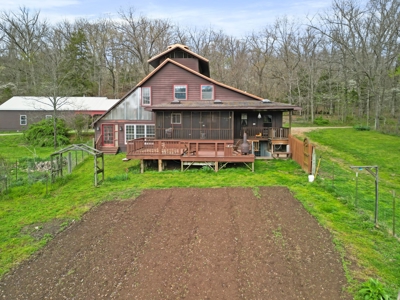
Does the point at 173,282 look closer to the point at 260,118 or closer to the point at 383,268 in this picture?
the point at 383,268

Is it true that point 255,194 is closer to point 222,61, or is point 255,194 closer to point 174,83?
point 174,83

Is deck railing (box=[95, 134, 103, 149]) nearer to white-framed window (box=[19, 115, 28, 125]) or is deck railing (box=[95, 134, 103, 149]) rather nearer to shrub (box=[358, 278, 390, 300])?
white-framed window (box=[19, 115, 28, 125])

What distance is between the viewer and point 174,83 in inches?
731

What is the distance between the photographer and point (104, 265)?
18.1 feet

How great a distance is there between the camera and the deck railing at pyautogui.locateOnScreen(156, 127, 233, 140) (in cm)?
1653

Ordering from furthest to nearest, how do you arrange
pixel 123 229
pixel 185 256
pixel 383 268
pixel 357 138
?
pixel 357 138
pixel 123 229
pixel 185 256
pixel 383 268

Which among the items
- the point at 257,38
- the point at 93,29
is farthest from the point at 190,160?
the point at 93,29

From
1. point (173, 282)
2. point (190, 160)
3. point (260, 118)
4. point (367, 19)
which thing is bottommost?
point (173, 282)

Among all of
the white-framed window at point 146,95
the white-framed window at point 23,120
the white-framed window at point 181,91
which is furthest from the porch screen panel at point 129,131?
the white-framed window at point 23,120

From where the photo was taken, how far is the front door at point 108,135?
19.7 m

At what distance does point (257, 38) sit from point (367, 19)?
52.7 feet

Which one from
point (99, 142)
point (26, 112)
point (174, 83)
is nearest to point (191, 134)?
point (174, 83)

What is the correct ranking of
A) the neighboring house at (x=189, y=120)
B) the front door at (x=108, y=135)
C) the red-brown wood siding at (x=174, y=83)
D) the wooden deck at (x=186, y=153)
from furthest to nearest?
the front door at (x=108, y=135)
the red-brown wood siding at (x=174, y=83)
the neighboring house at (x=189, y=120)
the wooden deck at (x=186, y=153)

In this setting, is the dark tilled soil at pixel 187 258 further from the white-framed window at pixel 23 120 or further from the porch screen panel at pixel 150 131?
the white-framed window at pixel 23 120
